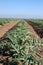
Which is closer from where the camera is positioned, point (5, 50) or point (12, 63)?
point (12, 63)

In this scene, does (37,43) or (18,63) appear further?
(37,43)

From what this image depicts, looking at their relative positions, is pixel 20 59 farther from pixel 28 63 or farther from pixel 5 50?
pixel 5 50

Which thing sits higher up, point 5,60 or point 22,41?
point 22,41

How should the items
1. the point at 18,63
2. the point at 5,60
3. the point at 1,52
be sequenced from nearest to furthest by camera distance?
the point at 18,63 → the point at 5,60 → the point at 1,52

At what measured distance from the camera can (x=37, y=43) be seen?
8141 mm

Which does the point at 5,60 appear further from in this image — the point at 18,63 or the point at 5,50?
the point at 5,50

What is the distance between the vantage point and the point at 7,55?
8094 mm

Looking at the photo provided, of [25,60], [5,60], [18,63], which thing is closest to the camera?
[25,60]

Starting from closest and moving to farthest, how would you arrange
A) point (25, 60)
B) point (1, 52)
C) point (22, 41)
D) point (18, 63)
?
point (25, 60), point (18, 63), point (22, 41), point (1, 52)

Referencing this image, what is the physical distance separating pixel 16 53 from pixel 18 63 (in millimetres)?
420

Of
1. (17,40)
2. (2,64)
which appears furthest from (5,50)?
(2,64)

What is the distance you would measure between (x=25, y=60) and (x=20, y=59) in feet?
0.97

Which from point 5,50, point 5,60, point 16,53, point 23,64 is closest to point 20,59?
point 23,64

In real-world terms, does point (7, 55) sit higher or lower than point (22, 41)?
lower
